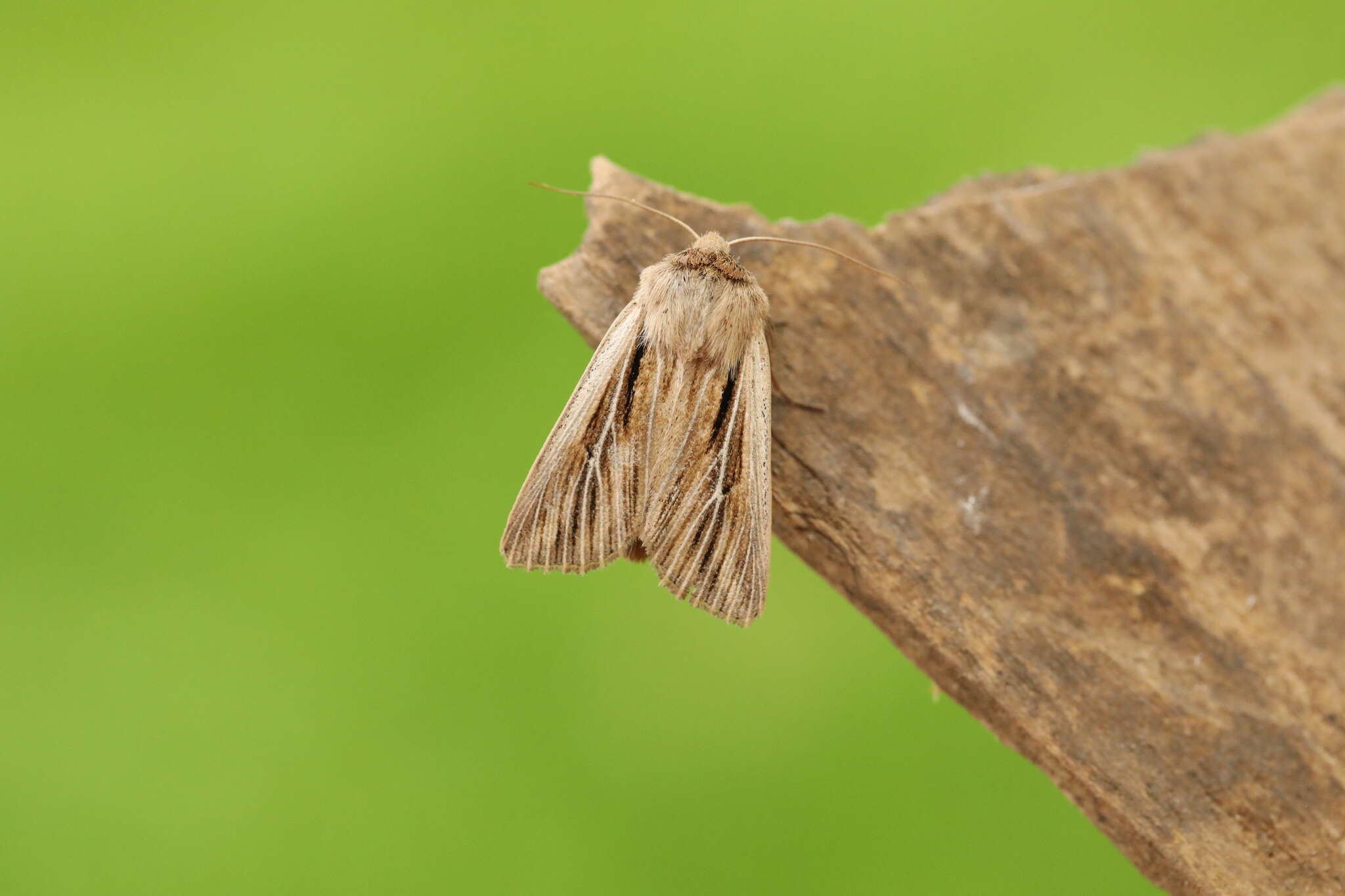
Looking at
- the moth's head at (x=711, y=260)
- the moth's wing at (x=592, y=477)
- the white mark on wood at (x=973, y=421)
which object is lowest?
the moth's wing at (x=592, y=477)

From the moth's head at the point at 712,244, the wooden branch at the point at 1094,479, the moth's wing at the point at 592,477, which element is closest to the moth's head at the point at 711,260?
the moth's head at the point at 712,244

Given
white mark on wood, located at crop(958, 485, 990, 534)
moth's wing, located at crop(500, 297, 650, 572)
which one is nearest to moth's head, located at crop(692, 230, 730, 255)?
moth's wing, located at crop(500, 297, 650, 572)

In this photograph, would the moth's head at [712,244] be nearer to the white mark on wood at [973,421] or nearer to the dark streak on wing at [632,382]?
the dark streak on wing at [632,382]

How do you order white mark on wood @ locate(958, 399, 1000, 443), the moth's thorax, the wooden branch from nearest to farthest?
1. the moth's thorax
2. the wooden branch
3. white mark on wood @ locate(958, 399, 1000, 443)

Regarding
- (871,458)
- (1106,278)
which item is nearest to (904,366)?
(871,458)

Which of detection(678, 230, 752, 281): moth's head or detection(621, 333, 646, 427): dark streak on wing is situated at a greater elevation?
detection(678, 230, 752, 281): moth's head

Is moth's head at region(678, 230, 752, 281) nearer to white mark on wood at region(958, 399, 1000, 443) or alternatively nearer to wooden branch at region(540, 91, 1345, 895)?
wooden branch at region(540, 91, 1345, 895)

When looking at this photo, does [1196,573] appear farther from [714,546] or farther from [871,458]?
[714,546]
